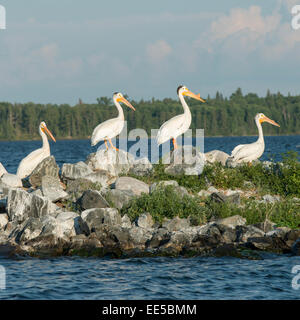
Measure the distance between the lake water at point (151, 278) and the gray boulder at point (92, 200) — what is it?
1.92m

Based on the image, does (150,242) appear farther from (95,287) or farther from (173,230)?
(95,287)

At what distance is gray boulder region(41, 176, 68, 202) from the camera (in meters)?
14.0

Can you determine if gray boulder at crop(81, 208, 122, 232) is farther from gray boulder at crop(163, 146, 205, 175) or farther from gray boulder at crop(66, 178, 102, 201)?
gray boulder at crop(163, 146, 205, 175)

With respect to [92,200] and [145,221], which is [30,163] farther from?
[145,221]

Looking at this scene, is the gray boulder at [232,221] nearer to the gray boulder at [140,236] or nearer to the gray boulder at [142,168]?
the gray boulder at [140,236]

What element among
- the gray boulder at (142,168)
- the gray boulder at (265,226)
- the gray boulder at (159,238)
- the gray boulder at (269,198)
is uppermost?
the gray boulder at (142,168)

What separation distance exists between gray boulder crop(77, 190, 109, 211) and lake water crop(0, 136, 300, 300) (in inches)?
75.7

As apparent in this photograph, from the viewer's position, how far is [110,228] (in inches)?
480

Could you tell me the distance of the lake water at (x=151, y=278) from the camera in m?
9.54

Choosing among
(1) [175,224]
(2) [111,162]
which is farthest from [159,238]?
(2) [111,162]

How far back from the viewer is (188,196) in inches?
529

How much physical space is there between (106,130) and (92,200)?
11.1 ft

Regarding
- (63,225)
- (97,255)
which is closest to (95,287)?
(97,255)

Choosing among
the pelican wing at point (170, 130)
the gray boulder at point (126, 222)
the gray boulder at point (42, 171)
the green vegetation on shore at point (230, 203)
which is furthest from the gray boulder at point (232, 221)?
the gray boulder at point (42, 171)
